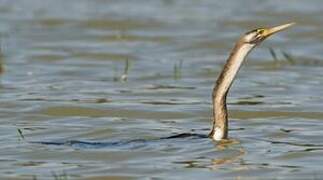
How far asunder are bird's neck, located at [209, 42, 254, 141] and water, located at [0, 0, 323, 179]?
12 cm

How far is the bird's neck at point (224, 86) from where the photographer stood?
28.8 feet

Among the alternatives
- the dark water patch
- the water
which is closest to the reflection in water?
the water

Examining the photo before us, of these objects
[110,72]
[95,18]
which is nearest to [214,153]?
[110,72]

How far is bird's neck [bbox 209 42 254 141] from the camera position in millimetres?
8766

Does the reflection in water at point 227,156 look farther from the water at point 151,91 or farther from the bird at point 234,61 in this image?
the bird at point 234,61

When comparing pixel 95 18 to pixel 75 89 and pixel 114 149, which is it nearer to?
pixel 75 89

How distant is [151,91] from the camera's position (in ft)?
40.4

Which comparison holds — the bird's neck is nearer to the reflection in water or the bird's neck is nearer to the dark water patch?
the reflection in water

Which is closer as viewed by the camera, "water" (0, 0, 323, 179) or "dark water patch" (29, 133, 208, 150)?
"water" (0, 0, 323, 179)

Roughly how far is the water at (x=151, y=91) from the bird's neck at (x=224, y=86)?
12cm

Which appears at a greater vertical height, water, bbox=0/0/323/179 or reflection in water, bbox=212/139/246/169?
reflection in water, bbox=212/139/246/169

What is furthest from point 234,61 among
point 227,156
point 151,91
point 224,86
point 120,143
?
point 151,91

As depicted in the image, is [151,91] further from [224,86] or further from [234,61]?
[234,61]

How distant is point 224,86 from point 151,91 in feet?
11.5
